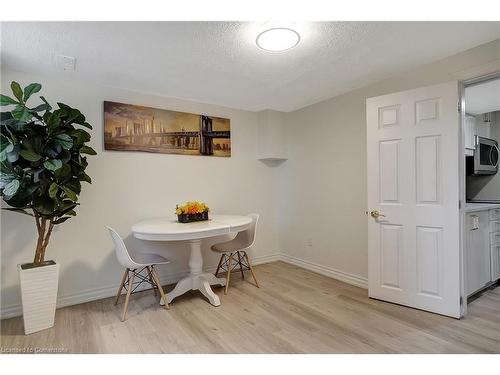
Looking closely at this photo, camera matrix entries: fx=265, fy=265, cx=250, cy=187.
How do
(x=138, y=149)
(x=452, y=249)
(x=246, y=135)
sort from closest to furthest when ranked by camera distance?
(x=452, y=249) → (x=138, y=149) → (x=246, y=135)

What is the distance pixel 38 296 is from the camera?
217cm

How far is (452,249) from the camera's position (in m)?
2.23

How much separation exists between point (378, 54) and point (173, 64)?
1810 millimetres

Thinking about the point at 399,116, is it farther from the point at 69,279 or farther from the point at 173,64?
the point at 69,279

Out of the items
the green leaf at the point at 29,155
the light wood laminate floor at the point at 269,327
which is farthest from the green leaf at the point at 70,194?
the light wood laminate floor at the point at 269,327

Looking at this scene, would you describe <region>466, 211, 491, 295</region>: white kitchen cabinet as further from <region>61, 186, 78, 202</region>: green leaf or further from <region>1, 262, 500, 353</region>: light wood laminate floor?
<region>61, 186, 78, 202</region>: green leaf

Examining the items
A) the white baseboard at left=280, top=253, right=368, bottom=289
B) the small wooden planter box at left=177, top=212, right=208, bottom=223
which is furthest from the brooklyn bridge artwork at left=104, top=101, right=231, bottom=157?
the white baseboard at left=280, top=253, right=368, bottom=289

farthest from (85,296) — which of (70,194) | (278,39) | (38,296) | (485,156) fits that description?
(485,156)

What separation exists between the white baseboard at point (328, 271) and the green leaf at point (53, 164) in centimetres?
310

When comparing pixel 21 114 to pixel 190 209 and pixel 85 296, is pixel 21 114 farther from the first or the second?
pixel 85 296

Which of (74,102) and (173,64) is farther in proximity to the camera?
(74,102)

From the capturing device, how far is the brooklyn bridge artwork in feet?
9.50

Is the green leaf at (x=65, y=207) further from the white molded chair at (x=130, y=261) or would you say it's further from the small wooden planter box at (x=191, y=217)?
the small wooden planter box at (x=191, y=217)
